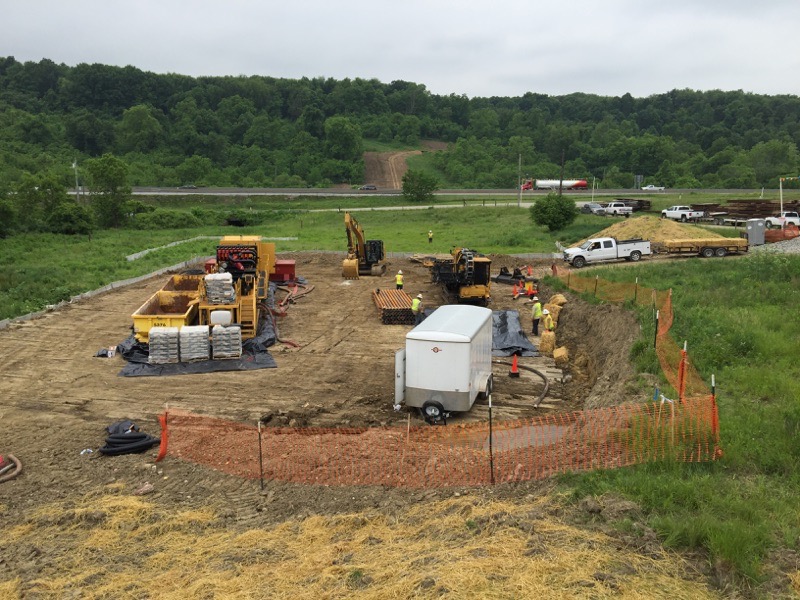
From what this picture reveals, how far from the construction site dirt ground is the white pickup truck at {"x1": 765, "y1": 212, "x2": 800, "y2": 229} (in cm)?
2395

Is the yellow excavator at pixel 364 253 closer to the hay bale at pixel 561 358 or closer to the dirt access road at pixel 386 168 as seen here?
the hay bale at pixel 561 358

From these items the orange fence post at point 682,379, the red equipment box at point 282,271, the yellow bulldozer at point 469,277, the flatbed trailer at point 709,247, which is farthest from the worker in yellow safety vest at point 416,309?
the flatbed trailer at point 709,247

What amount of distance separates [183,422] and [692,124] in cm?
14702

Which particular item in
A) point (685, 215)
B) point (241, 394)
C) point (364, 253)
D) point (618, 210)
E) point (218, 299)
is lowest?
point (241, 394)

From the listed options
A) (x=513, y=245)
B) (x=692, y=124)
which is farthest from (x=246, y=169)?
(x=692, y=124)

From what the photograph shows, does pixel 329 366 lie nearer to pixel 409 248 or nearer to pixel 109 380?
pixel 109 380

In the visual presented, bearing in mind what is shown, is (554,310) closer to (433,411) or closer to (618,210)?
(433,411)

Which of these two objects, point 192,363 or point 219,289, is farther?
point 219,289

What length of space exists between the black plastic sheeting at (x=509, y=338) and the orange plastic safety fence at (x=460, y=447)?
22.7ft

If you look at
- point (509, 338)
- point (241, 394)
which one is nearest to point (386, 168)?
point (509, 338)

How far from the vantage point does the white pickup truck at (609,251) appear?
3769 centimetres

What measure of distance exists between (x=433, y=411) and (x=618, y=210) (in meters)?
49.7

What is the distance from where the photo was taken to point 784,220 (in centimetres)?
4359

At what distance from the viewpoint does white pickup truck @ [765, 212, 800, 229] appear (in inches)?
1719
